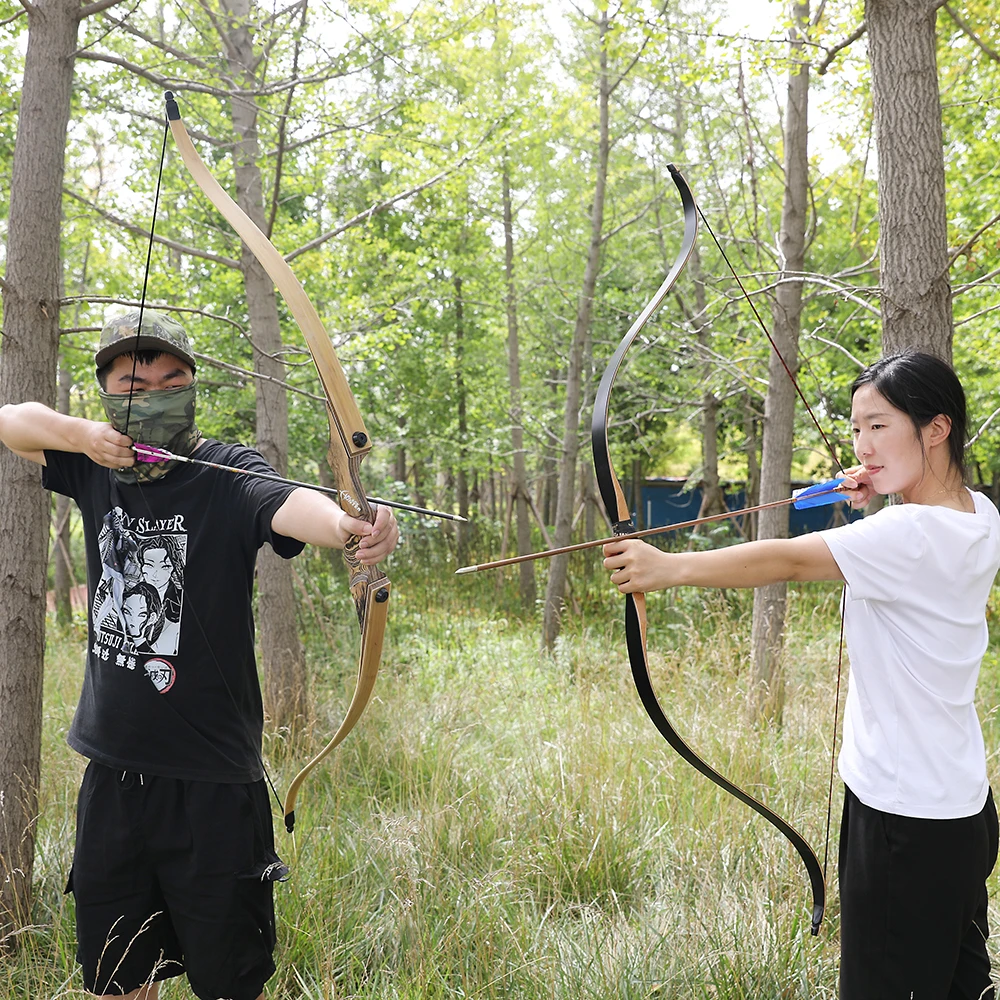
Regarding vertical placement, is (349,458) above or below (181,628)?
above

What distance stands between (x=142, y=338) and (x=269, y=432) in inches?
97.0

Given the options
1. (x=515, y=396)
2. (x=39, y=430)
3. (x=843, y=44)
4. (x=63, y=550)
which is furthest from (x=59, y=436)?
(x=63, y=550)

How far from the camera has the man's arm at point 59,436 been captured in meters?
1.66

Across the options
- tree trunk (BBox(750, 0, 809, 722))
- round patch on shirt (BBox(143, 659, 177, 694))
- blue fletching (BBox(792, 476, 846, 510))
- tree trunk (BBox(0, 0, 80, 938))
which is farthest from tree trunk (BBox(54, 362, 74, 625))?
blue fletching (BBox(792, 476, 846, 510))

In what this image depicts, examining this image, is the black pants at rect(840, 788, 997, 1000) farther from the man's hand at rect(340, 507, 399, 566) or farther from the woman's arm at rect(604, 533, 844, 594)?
the man's hand at rect(340, 507, 399, 566)

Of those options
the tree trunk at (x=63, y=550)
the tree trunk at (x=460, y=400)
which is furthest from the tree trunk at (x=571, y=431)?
the tree trunk at (x=63, y=550)

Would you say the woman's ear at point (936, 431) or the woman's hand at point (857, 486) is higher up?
the woman's ear at point (936, 431)

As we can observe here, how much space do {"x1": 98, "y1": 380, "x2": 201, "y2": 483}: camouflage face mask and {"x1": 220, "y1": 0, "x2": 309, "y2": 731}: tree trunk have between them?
2274 mm

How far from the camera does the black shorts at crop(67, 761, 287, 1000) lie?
1.60 m

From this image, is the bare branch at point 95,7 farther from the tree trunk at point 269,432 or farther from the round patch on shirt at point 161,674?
the round patch on shirt at point 161,674

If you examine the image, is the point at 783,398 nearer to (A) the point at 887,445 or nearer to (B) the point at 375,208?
(B) the point at 375,208

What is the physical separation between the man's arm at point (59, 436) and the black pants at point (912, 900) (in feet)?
4.95

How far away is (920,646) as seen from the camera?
4.58 feet

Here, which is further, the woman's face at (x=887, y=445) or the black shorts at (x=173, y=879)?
the black shorts at (x=173, y=879)
